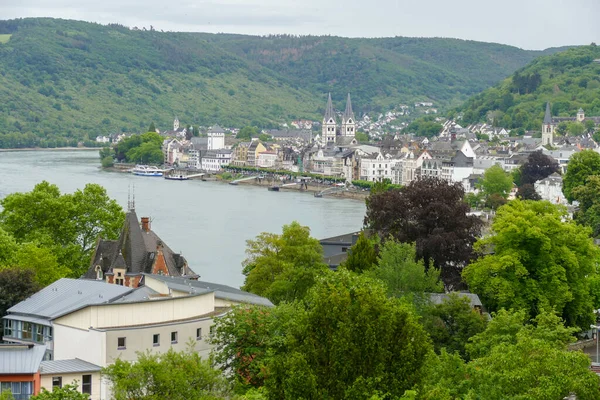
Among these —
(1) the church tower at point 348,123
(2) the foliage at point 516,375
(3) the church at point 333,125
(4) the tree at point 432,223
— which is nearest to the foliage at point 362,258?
(4) the tree at point 432,223

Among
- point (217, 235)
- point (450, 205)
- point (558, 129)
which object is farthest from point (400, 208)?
point (558, 129)

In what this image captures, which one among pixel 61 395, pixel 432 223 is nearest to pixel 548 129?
pixel 432 223

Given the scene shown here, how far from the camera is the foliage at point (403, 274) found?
65.2ft

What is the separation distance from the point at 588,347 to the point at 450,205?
17.2ft

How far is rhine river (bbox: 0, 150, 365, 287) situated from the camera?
38.6 meters

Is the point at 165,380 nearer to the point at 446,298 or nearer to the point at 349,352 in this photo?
the point at 349,352

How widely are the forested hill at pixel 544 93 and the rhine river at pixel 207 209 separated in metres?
32.2

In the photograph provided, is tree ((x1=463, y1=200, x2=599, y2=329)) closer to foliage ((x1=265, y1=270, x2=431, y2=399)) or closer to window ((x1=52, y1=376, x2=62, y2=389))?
foliage ((x1=265, y1=270, x2=431, y2=399))

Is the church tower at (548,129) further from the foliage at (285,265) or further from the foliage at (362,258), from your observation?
the foliage at (362,258)

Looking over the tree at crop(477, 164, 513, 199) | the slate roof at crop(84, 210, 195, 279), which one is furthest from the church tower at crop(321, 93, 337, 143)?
the slate roof at crop(84, 210, 195, 279)

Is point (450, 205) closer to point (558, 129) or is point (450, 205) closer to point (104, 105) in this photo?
point (558, 129)

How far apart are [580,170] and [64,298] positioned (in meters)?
38.1

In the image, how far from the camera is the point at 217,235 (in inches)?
1746

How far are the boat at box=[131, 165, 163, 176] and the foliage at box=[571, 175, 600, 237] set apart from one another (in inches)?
2213
